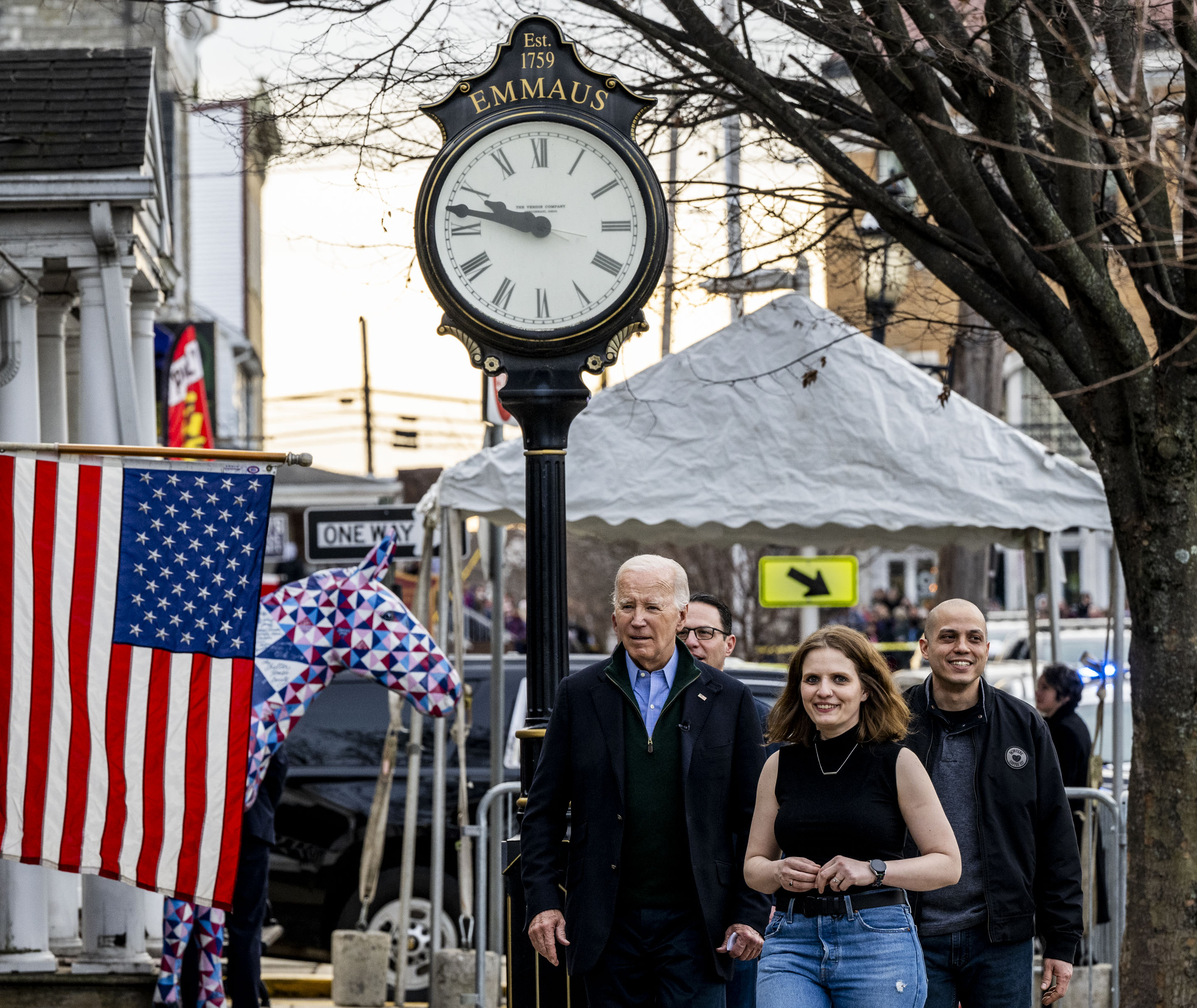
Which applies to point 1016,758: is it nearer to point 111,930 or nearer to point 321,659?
point 321,659

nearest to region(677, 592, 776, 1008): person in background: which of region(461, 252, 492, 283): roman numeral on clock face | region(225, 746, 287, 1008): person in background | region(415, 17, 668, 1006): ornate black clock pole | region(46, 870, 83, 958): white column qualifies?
region(415, 17, 668, 1006): ornate black clock pole

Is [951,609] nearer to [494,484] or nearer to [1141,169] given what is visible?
[1141,169]

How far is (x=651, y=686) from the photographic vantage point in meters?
4.97

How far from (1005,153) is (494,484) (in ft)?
11.8

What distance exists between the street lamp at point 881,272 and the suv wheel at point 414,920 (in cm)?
440

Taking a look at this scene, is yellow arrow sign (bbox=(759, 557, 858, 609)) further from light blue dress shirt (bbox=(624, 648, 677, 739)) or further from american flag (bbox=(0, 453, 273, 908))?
light blue dress shirt (bbox=(624, 648, 677, 739))

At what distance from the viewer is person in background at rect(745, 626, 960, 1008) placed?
468 centimetres

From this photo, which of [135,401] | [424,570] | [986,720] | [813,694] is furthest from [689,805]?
[424,570]

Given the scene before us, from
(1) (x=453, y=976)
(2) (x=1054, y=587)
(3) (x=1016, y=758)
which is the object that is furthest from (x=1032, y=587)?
(3) (x=1016, y=758)

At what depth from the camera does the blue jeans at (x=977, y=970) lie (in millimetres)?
5352

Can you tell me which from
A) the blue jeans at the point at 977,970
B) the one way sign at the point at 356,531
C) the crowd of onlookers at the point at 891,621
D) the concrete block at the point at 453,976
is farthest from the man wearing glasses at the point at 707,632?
the crowd of onlookers at the point at 891,621

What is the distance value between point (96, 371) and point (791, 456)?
3.68m

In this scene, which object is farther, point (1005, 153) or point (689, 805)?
point (1005, 153)

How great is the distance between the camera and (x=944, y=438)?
30.7ft
